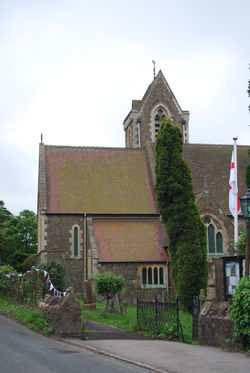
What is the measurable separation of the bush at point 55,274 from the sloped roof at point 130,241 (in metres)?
2.85

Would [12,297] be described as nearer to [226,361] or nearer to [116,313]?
[116,313]

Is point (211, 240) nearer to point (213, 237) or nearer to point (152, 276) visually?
point (213, 237)

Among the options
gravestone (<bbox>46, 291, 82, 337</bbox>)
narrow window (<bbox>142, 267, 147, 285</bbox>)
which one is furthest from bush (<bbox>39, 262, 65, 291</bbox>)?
gravestone (<bbox>46, 291, 82, 337</bbox>)

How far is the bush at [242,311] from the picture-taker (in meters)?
12.9

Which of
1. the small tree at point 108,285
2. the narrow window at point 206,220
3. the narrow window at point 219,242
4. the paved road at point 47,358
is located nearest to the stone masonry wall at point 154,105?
the narrow window at point 206,220

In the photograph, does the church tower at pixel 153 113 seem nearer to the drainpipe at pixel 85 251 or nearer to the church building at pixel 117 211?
the church building at pixel 117 211

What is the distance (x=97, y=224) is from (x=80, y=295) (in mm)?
4797

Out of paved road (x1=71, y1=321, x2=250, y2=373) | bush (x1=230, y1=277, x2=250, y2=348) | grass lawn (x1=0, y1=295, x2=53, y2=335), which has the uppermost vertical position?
bush (x1=230, y1=277, x2=250, y2=348)

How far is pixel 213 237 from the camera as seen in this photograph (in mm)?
35875

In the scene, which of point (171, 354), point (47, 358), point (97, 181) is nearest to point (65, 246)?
point (97, 181)

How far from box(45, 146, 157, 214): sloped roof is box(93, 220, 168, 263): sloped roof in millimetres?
1140

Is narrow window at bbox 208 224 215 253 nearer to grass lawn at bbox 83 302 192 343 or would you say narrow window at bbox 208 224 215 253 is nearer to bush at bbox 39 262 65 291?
bush at bbox 39 262 65 291

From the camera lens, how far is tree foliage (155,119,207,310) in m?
27.1

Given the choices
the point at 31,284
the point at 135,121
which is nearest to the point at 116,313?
the point at 31,284
